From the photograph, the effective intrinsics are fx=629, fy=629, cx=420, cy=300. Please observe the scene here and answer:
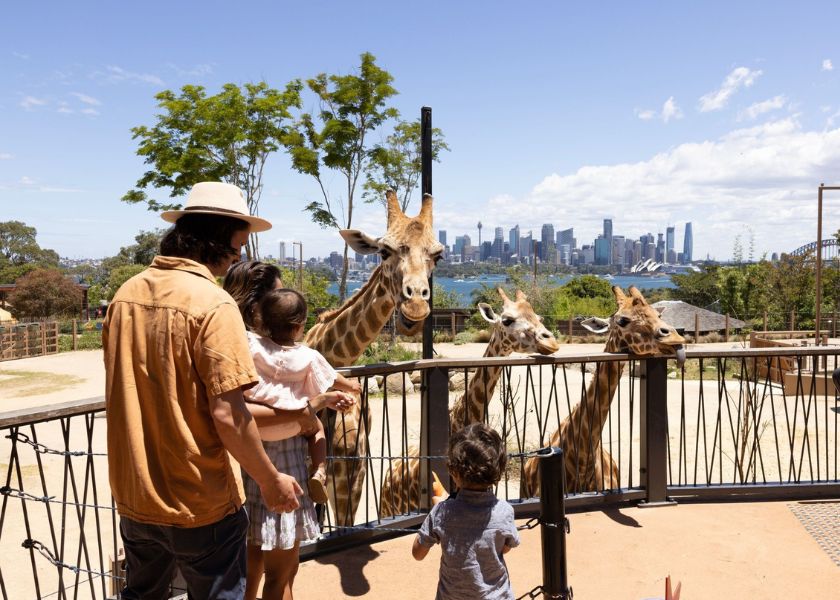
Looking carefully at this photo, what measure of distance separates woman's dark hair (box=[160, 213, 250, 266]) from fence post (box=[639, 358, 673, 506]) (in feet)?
12.5

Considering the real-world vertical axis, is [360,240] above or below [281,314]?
above

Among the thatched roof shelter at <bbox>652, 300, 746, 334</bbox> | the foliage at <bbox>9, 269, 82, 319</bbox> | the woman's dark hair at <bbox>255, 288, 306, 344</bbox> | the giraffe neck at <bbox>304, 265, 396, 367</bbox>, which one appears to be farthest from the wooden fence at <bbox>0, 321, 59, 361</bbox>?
the thatched roof shelter at <bbox>652, 300, 746, 334</bbox>

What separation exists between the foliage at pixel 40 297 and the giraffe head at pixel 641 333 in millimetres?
47816

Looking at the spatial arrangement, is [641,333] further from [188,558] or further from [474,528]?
[188,558]

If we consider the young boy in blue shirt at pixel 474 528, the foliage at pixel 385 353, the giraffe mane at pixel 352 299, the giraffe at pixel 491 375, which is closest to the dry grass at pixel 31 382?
the foliage at pixel 385 353

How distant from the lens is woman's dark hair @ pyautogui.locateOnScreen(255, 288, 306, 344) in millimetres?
2670

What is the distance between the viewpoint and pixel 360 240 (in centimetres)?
459

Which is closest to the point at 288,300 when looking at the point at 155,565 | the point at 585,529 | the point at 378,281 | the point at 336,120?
the point at 155,565

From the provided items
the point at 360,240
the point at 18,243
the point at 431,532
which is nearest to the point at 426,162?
the point at 360,240

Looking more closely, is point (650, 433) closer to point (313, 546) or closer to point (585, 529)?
point (585, 529)

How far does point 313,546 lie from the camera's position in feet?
13.2

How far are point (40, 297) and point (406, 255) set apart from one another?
160 feet

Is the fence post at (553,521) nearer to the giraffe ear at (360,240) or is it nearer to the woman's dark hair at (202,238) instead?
the woman's dark hair at (202,238)

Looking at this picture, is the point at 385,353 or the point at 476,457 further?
the point at 385,353
